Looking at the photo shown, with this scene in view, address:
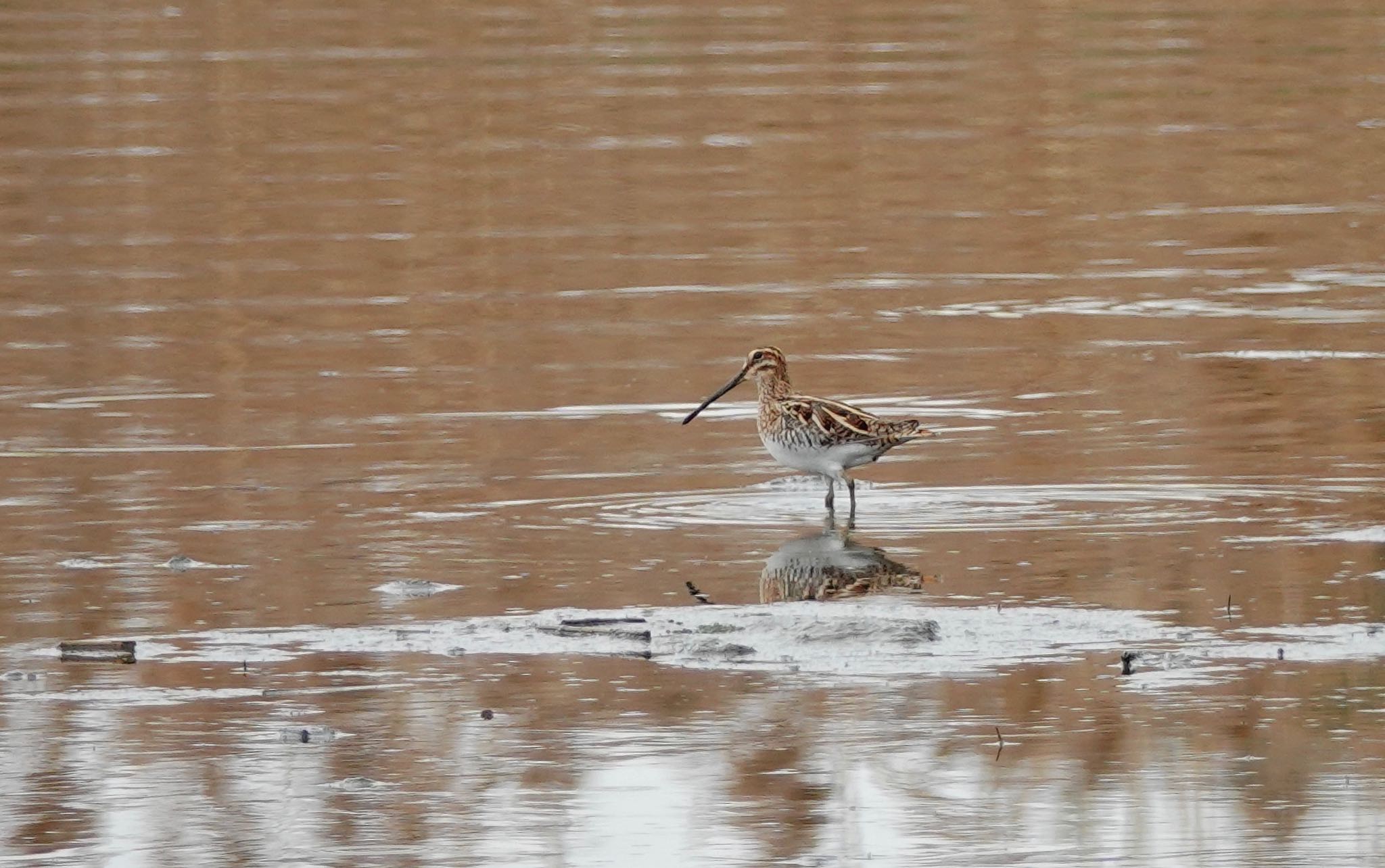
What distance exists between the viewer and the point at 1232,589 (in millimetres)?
10039

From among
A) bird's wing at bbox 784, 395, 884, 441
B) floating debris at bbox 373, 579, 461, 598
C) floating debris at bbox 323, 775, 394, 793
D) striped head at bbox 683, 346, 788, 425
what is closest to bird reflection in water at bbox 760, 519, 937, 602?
bird's wing at bbox 784, 395, 884, 441

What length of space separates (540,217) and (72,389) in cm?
773

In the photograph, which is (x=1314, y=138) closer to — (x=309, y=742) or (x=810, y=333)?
(x=810, y=333)

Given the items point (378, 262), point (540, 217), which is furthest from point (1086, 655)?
point (540, 217)

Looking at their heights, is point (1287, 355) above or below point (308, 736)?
above

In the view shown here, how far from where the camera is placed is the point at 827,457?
40.2 ft

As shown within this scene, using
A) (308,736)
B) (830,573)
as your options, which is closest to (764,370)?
(830,573)

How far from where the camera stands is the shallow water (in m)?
7.64

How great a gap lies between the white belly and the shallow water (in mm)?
214

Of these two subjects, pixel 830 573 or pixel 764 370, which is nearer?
pixel 830 573

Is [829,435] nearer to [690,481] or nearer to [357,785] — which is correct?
[690,481]

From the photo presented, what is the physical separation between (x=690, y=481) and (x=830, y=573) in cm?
230

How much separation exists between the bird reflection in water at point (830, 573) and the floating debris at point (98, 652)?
2.26m

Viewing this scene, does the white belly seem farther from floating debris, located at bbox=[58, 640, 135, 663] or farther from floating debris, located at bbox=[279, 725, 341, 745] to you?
floating debris, located at bbox=[279, 725, 341, 745]
